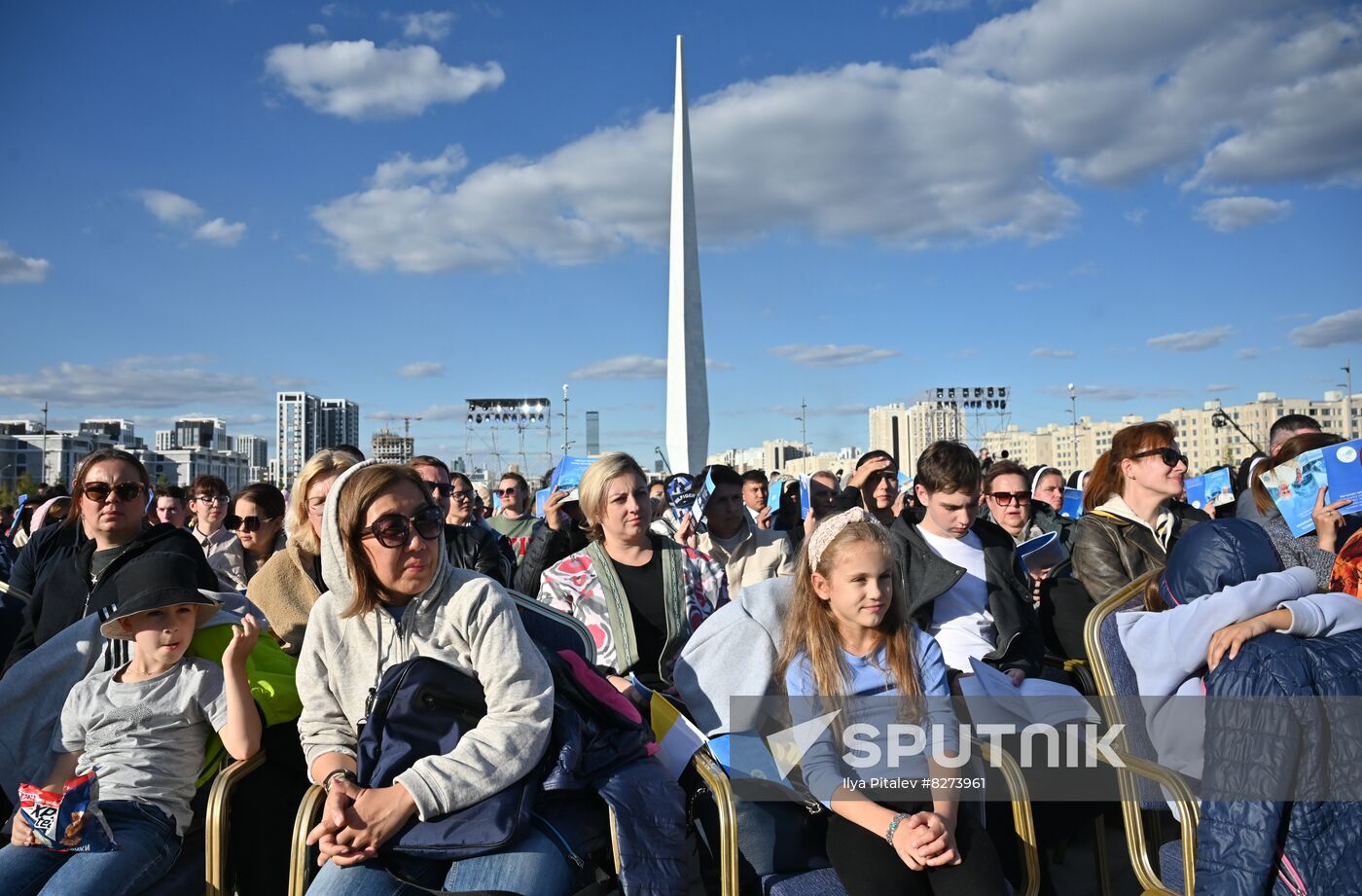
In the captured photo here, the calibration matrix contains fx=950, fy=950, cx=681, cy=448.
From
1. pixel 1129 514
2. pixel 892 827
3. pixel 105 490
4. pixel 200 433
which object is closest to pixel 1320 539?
pixel 1129 514

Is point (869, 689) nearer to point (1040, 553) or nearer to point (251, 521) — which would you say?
point (1040, 553)

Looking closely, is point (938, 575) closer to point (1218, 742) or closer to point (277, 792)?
point (1218, 742)

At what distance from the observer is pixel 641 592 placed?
394 cm

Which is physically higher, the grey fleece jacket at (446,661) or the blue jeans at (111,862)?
the grey fleece jacket at (446,661)

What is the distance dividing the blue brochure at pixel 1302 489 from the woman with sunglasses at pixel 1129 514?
2.19ft

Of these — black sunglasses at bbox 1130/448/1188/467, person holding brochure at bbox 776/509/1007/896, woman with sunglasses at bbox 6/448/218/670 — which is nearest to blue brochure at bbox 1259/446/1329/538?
black sunglasses at bbox 1130/448/1188/467

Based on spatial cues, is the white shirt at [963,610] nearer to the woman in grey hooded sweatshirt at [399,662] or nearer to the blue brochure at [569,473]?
the woman in grey hooded sweatshirt at [399,662]

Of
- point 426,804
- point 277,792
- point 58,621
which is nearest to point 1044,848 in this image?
point 426,804

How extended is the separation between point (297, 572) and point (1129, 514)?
10.8ft

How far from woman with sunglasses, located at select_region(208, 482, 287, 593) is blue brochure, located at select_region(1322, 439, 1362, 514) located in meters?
4.46

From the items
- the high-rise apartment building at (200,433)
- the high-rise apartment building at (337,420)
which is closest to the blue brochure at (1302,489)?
the high-rise apartment building at (337,420)

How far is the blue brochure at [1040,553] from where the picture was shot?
156 inches

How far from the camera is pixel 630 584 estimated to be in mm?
3957

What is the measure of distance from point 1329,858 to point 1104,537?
207 cm
